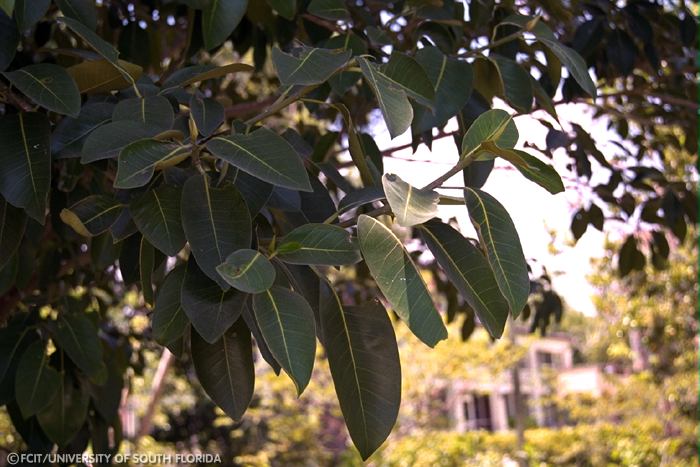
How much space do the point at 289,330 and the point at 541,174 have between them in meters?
0.33

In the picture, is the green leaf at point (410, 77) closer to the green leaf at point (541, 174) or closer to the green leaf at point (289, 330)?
the green leaf at point (541, 174)

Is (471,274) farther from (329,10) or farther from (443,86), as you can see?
(329,10)

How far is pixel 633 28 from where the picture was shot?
217cm

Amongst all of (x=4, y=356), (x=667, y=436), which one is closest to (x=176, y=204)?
(x=4, y=356)

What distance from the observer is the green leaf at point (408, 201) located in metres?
0.87

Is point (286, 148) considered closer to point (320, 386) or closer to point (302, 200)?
point (302, 200)

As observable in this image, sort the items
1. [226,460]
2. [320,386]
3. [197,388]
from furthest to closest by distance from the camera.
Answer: [320,386] < [226,460] < [197,388]

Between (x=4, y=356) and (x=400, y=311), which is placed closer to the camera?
(x=400, y=311)

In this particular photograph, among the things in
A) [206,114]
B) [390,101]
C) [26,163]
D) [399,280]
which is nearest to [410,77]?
[390,101]

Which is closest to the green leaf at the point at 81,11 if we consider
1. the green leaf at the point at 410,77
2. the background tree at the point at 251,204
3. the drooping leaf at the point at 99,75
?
the background tree at the point at 251,204

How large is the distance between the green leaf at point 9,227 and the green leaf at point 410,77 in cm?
56

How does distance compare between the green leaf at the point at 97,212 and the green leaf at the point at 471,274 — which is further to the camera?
the green leaf at the point at 97,212

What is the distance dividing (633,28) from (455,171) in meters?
1.39

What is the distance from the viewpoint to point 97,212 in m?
1.11
